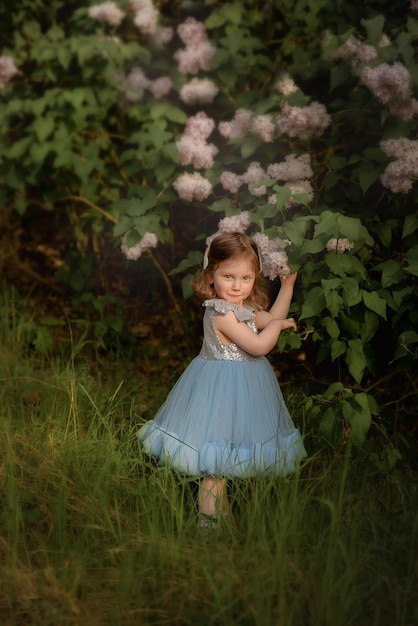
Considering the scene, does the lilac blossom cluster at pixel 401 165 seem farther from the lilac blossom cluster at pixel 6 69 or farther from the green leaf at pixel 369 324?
the lilac blossom cluster at pixel 6 69

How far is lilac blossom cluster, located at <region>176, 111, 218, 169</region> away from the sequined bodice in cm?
104

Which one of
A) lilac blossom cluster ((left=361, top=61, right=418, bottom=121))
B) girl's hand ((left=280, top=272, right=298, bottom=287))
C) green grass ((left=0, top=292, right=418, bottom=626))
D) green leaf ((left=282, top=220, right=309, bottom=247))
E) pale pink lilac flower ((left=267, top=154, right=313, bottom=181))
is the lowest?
green grass ((left=0, top=292, right=418, bottom=626))

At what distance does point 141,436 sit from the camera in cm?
305

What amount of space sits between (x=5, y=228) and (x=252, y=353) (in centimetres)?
329

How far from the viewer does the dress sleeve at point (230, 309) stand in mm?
2848

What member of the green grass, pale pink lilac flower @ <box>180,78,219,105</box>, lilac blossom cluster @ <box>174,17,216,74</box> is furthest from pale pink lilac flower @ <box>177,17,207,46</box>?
the green grass

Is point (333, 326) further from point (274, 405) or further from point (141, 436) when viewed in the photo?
point (141, 436)

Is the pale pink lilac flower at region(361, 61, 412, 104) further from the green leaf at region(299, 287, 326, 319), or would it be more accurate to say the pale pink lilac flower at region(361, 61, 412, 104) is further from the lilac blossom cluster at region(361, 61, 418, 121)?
the green leaf at region(299, 287, 326, 319)

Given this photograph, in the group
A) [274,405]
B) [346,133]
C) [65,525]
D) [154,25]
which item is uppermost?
[154,25]

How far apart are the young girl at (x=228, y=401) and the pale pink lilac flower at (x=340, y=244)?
0.94 feet

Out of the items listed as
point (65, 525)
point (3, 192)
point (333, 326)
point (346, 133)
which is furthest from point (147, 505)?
point (3, 192)

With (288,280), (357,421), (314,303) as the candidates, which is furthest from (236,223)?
(357,421)

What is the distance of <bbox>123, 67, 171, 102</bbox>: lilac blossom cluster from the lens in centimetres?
434

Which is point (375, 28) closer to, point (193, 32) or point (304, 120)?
point (304, 120)
